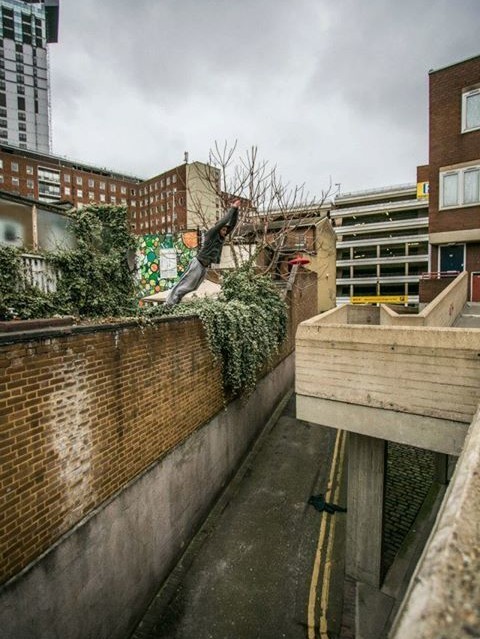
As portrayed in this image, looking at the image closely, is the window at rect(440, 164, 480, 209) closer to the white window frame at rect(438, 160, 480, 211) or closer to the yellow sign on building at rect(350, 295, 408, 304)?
the white window frame at rect(438, 160, 480, 211)

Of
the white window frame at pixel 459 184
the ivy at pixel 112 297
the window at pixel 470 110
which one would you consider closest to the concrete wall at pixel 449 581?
the ivy at pixel 112 297

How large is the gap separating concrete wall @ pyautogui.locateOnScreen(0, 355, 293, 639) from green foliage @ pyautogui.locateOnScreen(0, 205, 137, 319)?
4073 millimetres

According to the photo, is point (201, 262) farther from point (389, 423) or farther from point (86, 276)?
point (389, 423)

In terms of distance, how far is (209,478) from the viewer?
8016 mm

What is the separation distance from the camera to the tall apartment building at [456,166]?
15.3 m

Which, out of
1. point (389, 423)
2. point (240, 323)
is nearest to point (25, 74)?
point (240, 323)

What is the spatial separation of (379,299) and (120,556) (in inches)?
2077

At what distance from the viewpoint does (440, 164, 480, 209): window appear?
15.3m

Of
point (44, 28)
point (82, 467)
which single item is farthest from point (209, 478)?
point (44, 28)

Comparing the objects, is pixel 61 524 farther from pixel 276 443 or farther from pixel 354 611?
pixel 276 443

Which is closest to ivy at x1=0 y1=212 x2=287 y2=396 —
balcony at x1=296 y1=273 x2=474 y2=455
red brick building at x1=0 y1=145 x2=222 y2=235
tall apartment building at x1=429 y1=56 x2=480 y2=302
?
balcony at x1=296 y1=273 x2=474 y2=455

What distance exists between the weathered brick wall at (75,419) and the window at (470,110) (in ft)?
57.4

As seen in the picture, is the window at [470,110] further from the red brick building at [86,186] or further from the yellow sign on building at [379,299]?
the red brick building at [86,186]

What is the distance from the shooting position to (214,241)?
9.06 metres
